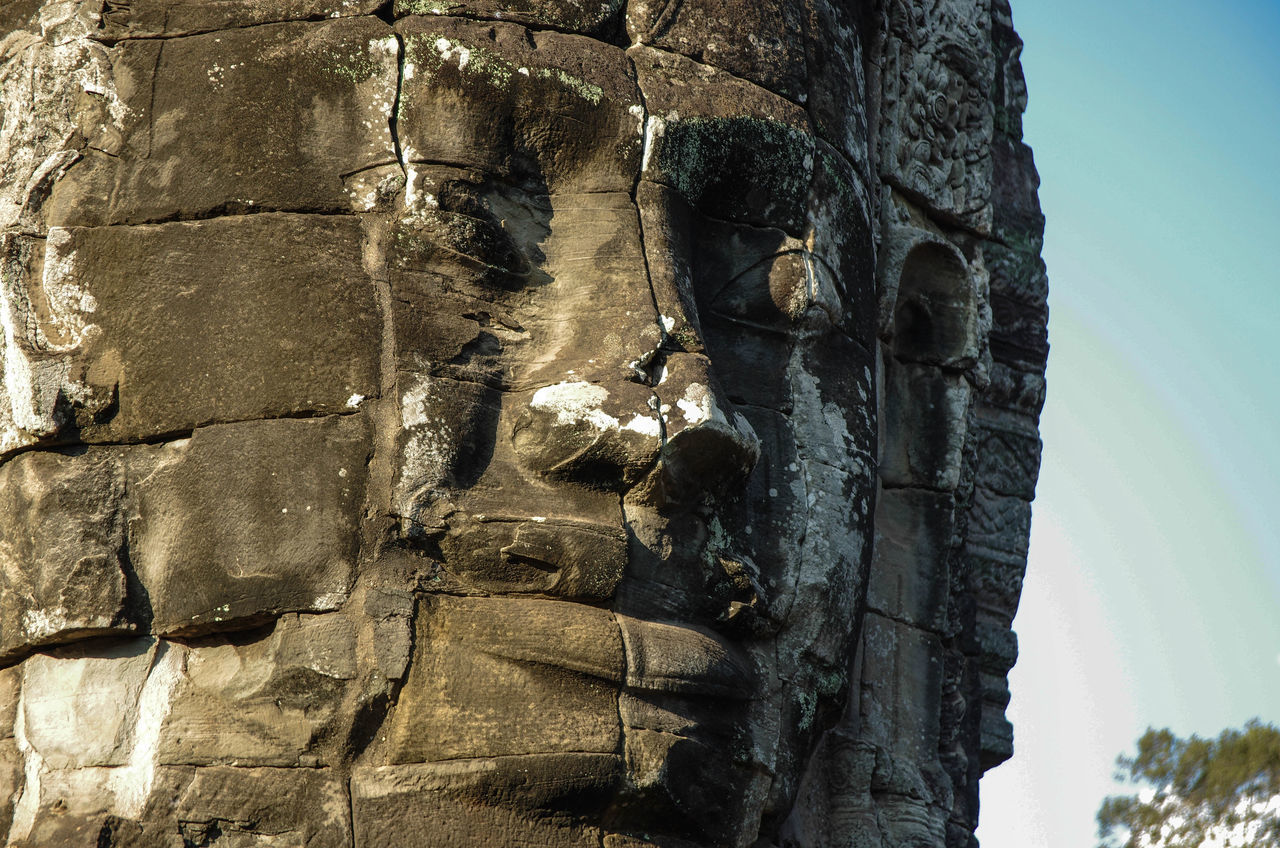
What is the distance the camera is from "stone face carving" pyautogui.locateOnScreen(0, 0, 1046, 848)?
13.6 feet

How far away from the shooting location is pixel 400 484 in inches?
168

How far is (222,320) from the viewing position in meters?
4.43

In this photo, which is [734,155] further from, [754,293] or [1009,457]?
[1009,457]

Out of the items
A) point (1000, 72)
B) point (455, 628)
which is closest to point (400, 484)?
point (455, 628)

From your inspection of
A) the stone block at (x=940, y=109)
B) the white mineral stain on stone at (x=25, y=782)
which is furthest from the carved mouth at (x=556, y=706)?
the stone block at (x=940, y=109)

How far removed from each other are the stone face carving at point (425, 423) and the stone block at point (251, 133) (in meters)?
0.01

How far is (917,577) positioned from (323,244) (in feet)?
8.41

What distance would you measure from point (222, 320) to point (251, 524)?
22.2 inches

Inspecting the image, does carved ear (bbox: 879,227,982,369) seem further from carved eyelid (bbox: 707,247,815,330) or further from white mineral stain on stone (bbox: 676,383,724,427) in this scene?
white mineral stain on stone (bbox: 676,383,724,427)

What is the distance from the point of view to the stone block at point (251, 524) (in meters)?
4.23

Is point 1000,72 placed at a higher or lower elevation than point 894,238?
higher

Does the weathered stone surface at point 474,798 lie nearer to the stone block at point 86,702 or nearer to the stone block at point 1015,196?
the stone block at point 86,702

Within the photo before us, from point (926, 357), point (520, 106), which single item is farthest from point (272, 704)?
point (926, 357)

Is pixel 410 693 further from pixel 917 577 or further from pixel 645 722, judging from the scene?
pixel 917 577
